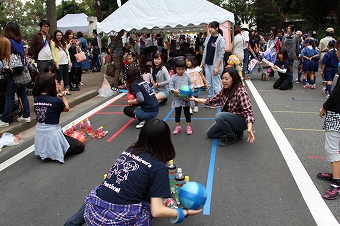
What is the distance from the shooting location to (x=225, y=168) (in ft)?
15.5

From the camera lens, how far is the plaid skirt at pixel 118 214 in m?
2.56

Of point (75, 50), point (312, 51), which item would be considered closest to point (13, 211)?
point (75, 50)

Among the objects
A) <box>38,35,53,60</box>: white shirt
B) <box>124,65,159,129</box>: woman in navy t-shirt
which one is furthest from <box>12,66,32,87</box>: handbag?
<box>124,65,159,129</box>: woman in navy t-shirt

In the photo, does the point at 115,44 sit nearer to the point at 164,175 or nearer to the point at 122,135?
the point at 122,135

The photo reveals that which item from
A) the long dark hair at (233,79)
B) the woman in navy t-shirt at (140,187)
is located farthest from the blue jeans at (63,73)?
the woman in navy t-shirt at (140,187)

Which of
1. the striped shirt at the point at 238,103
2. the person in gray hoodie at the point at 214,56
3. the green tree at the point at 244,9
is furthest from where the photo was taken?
the green tree at the point at 244,9

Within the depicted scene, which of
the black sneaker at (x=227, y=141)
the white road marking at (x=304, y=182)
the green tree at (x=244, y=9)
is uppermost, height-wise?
the green tree at (x=244, y=9)

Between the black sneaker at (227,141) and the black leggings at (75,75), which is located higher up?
the black leggings at (75,75)

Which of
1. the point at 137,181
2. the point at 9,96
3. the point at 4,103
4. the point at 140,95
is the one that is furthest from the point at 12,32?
the point at 137,181

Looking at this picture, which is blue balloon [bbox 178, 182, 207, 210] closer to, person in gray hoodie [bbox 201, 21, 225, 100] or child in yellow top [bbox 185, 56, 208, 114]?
child in yellow top [bbox 185, 56, 208, 114]

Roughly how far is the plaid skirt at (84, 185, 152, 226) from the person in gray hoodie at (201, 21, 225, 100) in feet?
20.2

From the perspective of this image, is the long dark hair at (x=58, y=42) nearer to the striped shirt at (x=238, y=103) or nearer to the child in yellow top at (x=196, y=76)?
the child in yellow top at (x=196, y=76)

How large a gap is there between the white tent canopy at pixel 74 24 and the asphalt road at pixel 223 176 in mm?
22346

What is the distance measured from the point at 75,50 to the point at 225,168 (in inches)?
338
